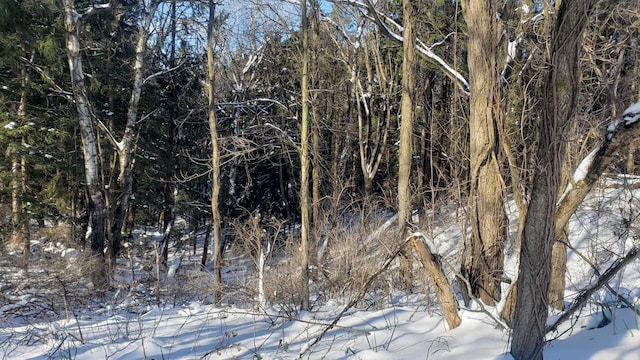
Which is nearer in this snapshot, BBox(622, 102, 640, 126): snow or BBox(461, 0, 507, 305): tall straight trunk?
BBox(622, 102, 640, 126): snow

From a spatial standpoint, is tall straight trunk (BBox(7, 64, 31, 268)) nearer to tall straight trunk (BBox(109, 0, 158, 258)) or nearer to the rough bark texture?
tall straight trunk (BBox(109, 0, 158, 258))

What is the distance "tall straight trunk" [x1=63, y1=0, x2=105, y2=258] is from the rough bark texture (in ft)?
31.1

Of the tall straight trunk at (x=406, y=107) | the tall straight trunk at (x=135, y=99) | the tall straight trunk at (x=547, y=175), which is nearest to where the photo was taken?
the tall straight trunk at (x=547, y=175)

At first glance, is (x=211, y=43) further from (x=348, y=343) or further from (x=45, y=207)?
(x=348, y=343)

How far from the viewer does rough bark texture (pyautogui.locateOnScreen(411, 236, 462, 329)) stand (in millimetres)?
3932

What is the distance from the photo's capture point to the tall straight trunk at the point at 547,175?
2.71 m

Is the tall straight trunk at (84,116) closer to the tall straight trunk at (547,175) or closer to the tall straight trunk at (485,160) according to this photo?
the tall straight trunk at (485,160)

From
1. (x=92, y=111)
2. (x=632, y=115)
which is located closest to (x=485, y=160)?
(x=632, y=115)

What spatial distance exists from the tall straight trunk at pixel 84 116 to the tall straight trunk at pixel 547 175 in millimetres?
10551

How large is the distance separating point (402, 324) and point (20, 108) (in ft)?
50.6

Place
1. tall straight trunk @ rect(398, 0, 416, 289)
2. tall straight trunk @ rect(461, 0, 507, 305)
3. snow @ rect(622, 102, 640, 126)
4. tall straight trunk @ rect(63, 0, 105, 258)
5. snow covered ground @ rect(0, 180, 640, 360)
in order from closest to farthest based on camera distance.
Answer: snow @ rect(622, 102, 640, 126) < snow covered ground @ rect(0, 180, 640, 360) < tall straight trunk @ rect(461, 0, 507, 305) < tall straight trunk @ rect(398, 0, 416, 289) < tall straight trunk @ rect(63, 0, 105, 258)

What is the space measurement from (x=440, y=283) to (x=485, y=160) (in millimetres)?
1633

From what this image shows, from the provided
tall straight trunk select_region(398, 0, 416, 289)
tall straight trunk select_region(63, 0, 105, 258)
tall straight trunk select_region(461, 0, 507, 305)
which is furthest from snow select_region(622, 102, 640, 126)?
tall straight trunk select_region(63, 0, 105, 258)

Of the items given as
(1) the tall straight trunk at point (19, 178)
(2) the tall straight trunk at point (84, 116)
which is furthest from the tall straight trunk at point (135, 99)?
(1) the tall straight trunk at point (19, 178)
